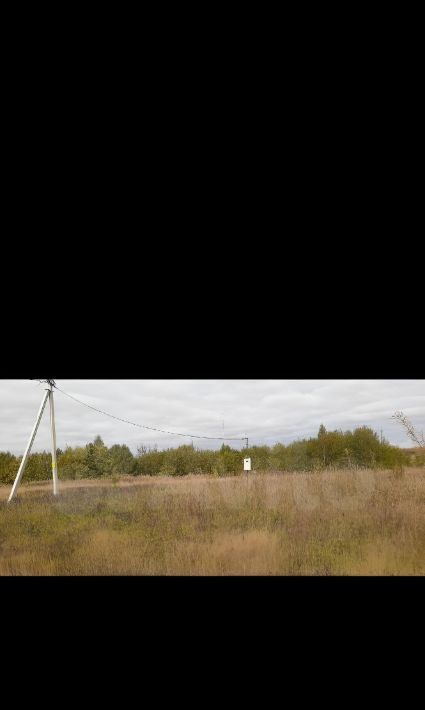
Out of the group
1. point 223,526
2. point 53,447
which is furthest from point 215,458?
point 53,447

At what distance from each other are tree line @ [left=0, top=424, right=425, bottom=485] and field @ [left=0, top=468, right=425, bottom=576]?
73 mm

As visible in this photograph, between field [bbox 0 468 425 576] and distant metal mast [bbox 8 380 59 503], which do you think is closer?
field [bbox 0 468 425 576]

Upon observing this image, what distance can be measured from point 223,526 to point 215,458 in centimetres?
Result: 53

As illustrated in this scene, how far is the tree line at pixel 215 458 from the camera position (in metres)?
4.25

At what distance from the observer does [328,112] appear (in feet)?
7.34

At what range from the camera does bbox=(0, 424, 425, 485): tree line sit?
13.9ft

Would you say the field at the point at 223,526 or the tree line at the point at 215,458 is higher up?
the tree line at the point at 215,458

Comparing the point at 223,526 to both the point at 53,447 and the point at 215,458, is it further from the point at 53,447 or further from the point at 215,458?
the point at 53,447

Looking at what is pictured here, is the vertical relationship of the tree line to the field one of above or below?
above

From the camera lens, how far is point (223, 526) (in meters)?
4.15

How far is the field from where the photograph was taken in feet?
12.8

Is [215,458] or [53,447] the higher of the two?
[53,447]

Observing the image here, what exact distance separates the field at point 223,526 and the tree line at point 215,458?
73 mm

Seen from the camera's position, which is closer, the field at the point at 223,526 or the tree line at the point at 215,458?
the field at the point at 223,526
